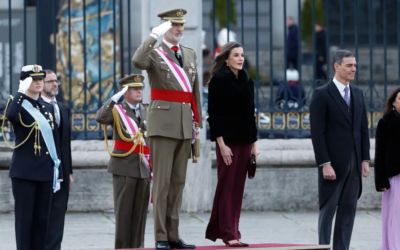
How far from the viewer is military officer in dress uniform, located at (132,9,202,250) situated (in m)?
7.93

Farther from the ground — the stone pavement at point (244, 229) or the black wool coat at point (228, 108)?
the black wool coat at point (228, 108)

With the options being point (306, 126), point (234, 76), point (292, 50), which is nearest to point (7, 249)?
point (234, 76)

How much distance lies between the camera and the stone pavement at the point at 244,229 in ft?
32.1

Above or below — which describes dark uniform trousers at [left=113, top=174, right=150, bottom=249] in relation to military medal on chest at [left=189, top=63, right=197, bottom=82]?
below

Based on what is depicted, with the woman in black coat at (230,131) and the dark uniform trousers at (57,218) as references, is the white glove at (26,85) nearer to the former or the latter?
the dark uniform trousers at (57,218)

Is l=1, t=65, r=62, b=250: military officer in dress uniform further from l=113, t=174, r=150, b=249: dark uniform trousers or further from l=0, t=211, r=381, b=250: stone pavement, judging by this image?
l=0, t=211, r=381, b=250: stone pavement

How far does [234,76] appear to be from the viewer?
8.17 metres

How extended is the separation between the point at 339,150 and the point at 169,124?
1.49m

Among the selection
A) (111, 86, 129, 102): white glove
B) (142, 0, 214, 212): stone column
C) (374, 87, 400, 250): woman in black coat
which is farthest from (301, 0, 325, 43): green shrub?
(111, 86, 129, 102): white glove

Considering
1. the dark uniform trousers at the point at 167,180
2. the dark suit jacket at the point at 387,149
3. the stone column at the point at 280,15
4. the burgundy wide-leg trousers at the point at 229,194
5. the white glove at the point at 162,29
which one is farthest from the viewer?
the stone column at the point at 280,15

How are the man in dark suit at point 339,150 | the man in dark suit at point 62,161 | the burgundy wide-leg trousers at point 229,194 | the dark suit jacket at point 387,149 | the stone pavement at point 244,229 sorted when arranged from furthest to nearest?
the stone pavement at point 244,229
the man in dark suit at point 62,161
the dark suit jacket at point 387,149
the man in dark suit at point 339,150
the burgundy wide-leg trousers at point 229,194

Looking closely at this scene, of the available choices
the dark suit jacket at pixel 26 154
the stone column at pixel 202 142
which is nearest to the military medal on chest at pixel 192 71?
the dark suit jacket at pixel 26 154

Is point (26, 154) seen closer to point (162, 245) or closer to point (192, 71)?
point (162, 245)

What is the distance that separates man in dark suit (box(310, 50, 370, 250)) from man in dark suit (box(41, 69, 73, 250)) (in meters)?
2.12
